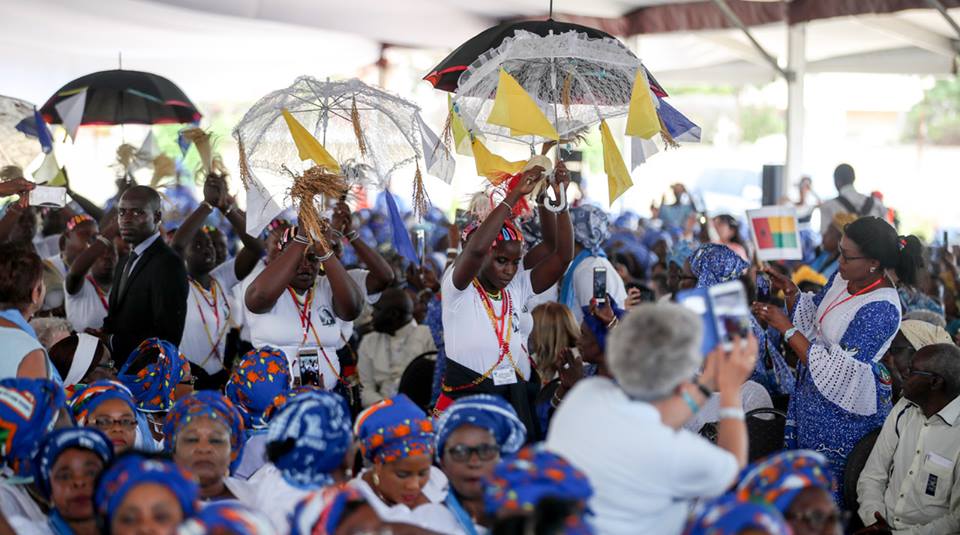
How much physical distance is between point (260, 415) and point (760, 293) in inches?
100

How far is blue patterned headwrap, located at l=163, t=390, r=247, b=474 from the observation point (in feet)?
11.7

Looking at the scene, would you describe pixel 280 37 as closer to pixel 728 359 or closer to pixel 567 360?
pixel 567 360

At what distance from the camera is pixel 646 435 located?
8.36 feet

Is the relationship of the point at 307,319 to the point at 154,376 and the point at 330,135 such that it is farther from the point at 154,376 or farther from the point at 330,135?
the point at 330,135

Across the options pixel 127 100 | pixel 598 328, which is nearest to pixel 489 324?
pixel 598 328

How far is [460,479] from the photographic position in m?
3.35

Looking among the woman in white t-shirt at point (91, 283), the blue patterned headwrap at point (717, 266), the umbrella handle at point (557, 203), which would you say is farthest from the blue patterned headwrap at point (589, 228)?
the woman in white t-shirt at point (91, 283)

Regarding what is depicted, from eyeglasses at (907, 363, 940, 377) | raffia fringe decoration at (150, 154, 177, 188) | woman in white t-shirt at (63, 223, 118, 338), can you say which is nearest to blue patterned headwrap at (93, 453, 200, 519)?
eyeglasses at (907, 363, 940, 377)

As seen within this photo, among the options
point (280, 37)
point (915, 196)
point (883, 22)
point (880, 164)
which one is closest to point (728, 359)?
point (280, 37)

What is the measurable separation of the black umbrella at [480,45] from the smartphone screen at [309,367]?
1358mm

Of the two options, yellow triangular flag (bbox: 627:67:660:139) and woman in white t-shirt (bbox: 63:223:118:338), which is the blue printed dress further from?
woman in white t-shirt (bbox: 63:223:118:338)

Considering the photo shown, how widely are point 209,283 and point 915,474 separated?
3.80 metres

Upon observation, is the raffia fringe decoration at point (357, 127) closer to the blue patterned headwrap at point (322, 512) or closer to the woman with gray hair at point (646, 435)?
the blue patterned headwrap at point (322, 512)

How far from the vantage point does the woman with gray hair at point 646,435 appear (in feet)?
8.36
